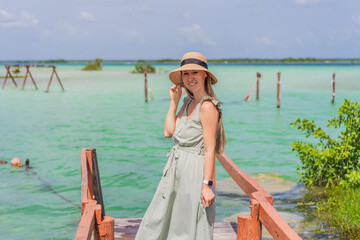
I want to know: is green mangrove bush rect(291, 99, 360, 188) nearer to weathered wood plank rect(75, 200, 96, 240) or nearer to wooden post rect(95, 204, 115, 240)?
wooden post rect(95, 204, 115, 240)

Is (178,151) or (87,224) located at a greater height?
(178,151)

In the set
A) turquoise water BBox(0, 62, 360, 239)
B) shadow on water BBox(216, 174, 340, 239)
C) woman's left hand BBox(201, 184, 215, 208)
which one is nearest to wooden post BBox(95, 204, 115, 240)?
woman's left hand BBox(201, 184, 215, 208)

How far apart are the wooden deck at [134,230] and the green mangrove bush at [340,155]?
3.46m

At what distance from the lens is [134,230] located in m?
5.28

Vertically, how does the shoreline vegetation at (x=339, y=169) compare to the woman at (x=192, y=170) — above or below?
below

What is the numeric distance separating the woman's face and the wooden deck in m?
2.15

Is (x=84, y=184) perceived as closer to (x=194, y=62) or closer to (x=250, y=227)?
(x=250, y=227)

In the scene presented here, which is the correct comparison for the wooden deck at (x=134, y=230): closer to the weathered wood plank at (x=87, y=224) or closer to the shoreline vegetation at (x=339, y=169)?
the weathered wood plank at (x=87, y=224)

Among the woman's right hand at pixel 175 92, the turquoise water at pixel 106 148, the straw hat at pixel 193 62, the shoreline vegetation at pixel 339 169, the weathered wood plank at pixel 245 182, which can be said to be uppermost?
the straw hat at pixel 193 62

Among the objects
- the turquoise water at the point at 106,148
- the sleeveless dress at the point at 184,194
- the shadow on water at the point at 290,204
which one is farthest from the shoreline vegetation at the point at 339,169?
the sleeveless dress at the point at 184,194

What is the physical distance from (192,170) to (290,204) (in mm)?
5989

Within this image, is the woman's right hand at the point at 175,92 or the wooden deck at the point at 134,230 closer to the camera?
the woman's right hand at the point at 175,92

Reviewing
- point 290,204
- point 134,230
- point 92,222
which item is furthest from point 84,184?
point 290,204

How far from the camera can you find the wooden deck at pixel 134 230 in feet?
16.4
